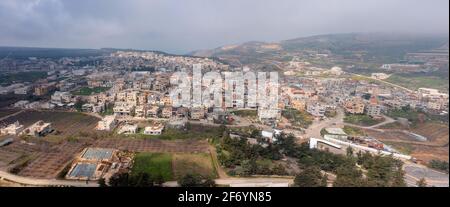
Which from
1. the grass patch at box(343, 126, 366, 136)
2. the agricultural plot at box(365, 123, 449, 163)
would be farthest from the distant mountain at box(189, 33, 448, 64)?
the grass patch at box(343, 126, 366, 136)

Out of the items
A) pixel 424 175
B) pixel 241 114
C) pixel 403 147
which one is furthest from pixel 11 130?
pixel 403 147

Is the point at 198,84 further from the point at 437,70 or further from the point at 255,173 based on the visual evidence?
the point at 437,70

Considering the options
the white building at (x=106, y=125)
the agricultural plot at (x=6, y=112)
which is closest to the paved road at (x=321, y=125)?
the white building at (x=106, y=125)

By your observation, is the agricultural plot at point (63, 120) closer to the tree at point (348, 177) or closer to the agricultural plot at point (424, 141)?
the tree at point (348, 177)

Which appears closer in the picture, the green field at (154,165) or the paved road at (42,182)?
the paved road at (42,182)

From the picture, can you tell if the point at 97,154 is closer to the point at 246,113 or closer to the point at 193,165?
the point at 193,165
